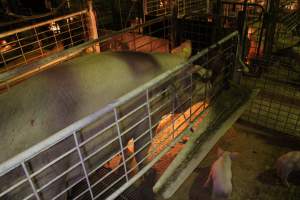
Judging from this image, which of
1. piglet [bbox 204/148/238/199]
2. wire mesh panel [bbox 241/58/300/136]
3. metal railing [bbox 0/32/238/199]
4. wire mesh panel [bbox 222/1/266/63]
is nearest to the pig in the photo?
metal railing [bbox 0/32/238/199]

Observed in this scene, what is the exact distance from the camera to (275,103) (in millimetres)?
3463

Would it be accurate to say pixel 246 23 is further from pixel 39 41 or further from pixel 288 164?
pixel 39 41

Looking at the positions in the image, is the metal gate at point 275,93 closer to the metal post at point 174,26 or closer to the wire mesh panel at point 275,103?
the wire mesh panel at point 275,103

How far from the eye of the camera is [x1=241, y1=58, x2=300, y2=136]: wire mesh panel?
3082mm

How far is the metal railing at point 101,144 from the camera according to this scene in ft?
4.10

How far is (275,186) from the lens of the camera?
7.95 ft

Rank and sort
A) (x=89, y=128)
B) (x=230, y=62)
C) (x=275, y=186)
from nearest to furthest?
(x=89, y=128), (x=275, y=186), (x=230, y=62)

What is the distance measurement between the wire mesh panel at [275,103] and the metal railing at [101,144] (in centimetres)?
71

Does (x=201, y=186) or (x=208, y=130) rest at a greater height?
A: (x=208, y=130)

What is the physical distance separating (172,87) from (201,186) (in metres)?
0.95

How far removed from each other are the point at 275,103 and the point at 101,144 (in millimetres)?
2459

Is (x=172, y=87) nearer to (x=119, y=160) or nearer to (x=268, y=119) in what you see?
(x=119, y=160)

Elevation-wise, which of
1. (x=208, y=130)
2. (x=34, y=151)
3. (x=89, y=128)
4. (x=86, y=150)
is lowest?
(x=208, y=130)

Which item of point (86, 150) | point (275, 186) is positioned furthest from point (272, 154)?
point (86, 150)
